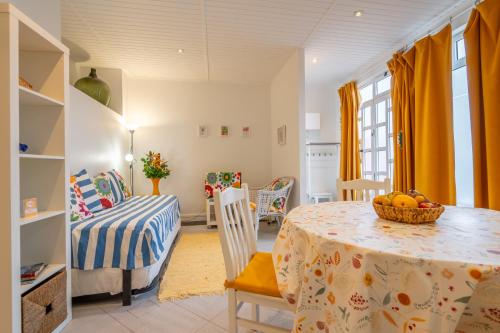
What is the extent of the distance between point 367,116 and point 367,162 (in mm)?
778

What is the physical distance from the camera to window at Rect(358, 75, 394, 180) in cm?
335

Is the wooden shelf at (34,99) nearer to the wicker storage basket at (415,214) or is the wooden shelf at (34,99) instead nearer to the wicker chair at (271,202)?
the wicker storage basket at (415,214)

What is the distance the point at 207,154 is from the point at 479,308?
3.91 metres

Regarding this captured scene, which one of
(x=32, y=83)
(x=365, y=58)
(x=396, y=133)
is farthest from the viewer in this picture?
(x=365, y=58)

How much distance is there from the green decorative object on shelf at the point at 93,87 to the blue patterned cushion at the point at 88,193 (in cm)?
129

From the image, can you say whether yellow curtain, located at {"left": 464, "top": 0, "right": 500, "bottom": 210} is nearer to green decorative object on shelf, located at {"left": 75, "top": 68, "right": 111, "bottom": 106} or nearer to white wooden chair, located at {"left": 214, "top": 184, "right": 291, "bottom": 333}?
white wooden chair, located at {"left": 214, "top": 184, "right": 291, "bottom": 333}

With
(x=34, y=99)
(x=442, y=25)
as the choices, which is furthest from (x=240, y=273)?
(x=442, y=25)

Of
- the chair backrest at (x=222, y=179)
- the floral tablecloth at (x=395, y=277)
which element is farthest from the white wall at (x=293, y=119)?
the floral tablecloth at (x=395, y=277)

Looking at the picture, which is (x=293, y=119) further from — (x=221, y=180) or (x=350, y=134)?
(x=221, y=180)

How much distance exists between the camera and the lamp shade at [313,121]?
414 centimetres

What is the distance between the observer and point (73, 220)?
68.6 inches

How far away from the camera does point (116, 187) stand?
286 cm

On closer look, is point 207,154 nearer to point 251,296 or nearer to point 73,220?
point 73,220

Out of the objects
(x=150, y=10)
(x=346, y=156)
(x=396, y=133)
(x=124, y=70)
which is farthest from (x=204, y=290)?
(x=124, y=70)
